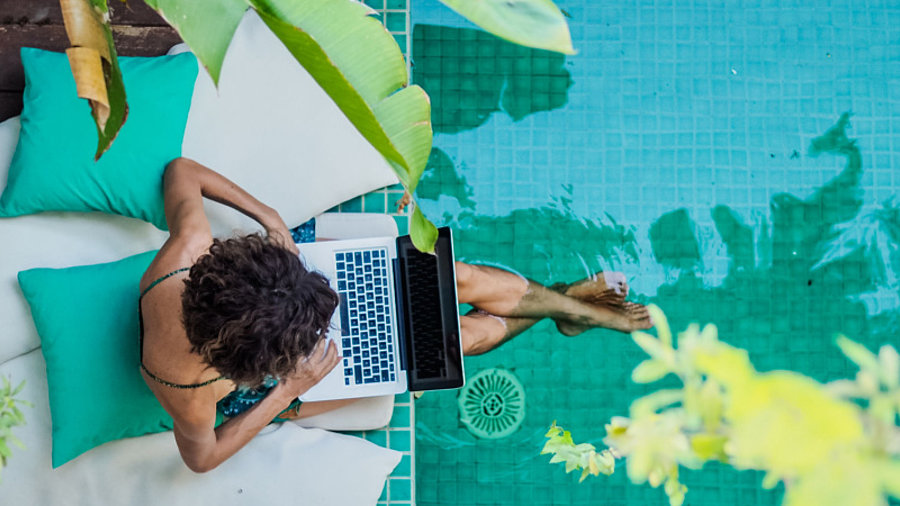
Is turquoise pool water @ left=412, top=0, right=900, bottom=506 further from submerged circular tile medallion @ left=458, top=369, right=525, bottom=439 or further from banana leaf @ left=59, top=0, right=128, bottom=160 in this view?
banana leaf @ left=59, top=0, right=128, bottom=160

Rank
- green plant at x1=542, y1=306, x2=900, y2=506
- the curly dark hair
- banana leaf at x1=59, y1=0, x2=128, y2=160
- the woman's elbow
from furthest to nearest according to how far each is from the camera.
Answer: the woman's elbow
the curly dark hair
banana leaf at x1=59, y1=0, x2=128, y2=160
green plant at x1=542, y1=306, x2=900, y2=506

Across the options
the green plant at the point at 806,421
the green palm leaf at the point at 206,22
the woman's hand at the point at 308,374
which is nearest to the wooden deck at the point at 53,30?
the woman's hand at the point at 308,374

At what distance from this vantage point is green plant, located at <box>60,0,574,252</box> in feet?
2.45

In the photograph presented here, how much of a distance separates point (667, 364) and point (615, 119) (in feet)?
6.22

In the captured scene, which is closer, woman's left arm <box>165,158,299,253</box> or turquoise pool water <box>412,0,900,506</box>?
woman's left arm <box>165,158,299,253</box>

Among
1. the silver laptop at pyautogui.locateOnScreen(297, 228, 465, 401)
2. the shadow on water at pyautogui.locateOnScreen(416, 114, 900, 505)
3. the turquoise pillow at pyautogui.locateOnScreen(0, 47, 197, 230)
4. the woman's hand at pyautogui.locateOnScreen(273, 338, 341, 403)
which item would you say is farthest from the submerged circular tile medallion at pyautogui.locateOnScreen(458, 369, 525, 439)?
the turquoise pillow at pyautogui.locateOnScreen(0, 47, 197, 230)

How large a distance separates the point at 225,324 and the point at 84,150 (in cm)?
68

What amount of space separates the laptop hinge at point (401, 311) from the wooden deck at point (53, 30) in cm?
98

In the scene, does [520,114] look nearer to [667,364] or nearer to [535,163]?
[535,163]

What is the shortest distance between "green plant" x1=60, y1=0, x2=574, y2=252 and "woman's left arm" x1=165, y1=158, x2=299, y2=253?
0.80m

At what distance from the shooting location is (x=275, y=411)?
5.64ft

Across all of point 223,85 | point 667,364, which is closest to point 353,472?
point 223,85

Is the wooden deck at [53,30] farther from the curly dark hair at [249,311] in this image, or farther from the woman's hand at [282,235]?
the curly dark hair at [249,311]

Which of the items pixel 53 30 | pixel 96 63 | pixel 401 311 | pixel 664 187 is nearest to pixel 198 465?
pixel 401 311
